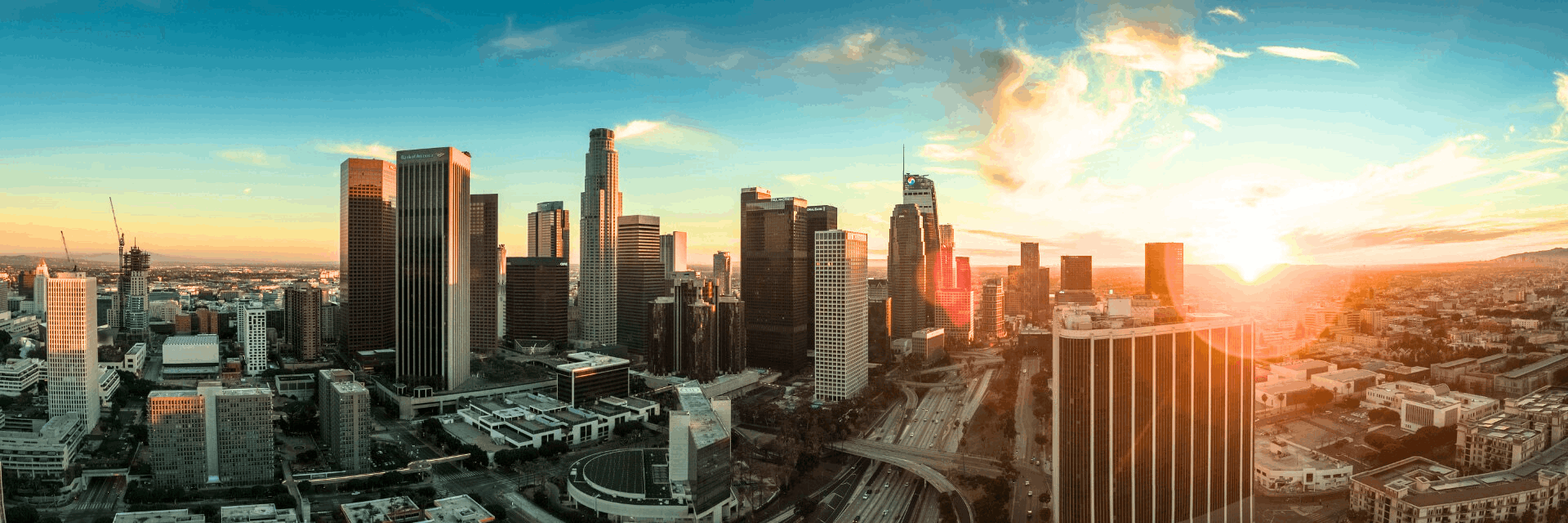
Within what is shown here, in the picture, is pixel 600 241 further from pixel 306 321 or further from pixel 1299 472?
pixel 1299 472

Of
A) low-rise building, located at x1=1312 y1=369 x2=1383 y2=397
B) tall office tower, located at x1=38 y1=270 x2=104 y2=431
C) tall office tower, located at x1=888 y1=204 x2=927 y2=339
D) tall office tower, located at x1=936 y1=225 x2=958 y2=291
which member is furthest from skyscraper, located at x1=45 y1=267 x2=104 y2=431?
low-rise building, located at x1=1312 y1=369 x2=1383 y2=397

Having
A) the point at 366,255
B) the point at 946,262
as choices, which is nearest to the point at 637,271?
the point at 366,255

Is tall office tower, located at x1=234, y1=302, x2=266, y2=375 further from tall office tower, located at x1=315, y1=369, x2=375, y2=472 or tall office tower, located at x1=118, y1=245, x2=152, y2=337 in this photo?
tall office tower, located at x1=315, y1=369, x2=375, y2=472

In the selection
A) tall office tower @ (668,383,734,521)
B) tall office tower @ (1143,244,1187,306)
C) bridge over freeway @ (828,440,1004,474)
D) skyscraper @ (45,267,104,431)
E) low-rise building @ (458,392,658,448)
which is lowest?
bridge over freeway @ (828,440,1004,474)

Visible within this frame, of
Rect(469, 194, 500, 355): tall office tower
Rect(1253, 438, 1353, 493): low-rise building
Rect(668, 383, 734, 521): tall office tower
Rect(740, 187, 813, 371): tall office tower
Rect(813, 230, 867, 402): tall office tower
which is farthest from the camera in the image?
Rect(469, 194, 500, 355): tall office tower

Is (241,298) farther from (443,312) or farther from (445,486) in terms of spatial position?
(445,486)

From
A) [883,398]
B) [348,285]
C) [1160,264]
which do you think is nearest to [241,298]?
[348,285]
